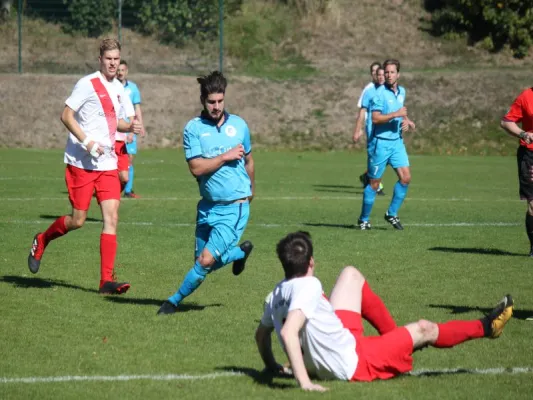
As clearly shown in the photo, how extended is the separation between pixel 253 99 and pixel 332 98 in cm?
260

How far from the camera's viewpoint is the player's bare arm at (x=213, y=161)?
848 centimetres

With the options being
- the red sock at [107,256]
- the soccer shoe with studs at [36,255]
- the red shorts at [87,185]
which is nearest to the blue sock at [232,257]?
the red sock at [107,256]

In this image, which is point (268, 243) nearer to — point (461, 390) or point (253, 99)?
point (461, 390)

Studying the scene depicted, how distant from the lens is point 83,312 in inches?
348

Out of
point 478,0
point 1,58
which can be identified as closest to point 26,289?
point 1,58

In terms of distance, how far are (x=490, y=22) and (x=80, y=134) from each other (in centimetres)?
3160

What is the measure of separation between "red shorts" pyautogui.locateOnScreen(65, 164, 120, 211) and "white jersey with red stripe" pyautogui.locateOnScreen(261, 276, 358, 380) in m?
3.95

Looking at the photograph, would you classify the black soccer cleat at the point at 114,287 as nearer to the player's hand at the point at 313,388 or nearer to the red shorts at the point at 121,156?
the player's hand at the point at 313,388

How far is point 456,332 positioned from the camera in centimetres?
658

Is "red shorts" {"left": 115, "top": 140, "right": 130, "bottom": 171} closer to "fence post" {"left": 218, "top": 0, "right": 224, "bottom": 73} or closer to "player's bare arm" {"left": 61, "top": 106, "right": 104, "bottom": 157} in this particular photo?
"player's bare arm" {"left": 61, "top": 106, "right": 104, "bottom": 157}

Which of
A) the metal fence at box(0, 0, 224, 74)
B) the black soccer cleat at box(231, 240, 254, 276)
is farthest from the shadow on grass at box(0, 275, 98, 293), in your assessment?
the metal fence at box(0, 0, 224, 74)

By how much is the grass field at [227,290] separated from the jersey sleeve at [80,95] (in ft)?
5.55

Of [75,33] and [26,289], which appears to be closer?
[26,289]

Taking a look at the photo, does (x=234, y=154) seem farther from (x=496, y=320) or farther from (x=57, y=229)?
(x=496, y=320)
